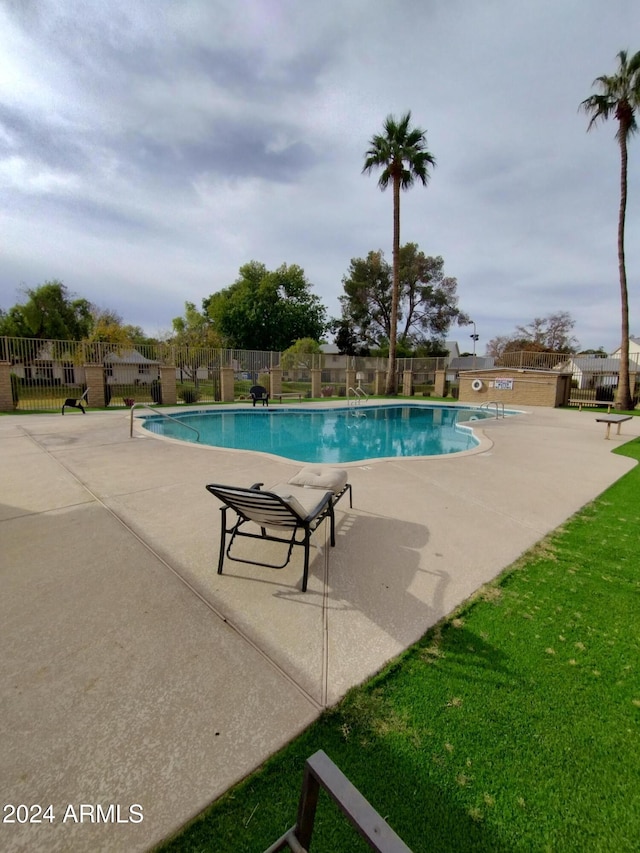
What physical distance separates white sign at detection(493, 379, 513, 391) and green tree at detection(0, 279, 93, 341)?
32.2m

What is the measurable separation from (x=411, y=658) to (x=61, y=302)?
3838 centimetres

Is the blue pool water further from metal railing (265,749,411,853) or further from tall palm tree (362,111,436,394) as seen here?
tall palm tree (362,111,436,394)

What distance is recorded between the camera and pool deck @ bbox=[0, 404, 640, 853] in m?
1.43

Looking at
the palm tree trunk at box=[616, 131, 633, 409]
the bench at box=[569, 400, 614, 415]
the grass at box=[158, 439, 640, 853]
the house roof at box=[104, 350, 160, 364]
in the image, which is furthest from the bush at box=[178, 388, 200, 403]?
the palm tree trunk at box=[616, 131, 633, 409]

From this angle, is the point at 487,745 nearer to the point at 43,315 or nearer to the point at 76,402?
the point at 76,402

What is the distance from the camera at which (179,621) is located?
2324mm

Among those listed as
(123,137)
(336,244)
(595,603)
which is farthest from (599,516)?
(336,244)

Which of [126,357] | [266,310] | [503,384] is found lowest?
[503,384]

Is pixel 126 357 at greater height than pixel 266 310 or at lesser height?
lesser

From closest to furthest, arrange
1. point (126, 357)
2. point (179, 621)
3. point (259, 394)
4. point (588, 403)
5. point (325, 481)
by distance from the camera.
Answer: point (179, 621) < point (325, 481) < point (259, 394) < point (588, 403) < point (126, 357)

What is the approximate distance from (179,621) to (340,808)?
6.01 ft

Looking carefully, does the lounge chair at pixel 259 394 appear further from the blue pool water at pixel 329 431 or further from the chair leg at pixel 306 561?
the chair leg at pixel 306 561

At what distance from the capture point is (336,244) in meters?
23.1

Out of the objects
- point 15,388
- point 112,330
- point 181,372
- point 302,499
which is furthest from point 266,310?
point 302,499
